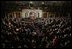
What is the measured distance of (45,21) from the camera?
9.26 meters

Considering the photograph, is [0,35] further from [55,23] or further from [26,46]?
[55,23]

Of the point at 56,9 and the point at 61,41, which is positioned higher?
the point at 56,9

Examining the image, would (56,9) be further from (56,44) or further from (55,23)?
(56,44)

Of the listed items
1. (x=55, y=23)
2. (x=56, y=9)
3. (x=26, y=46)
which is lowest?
(x=26, y=46)

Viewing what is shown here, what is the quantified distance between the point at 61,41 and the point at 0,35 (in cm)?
285

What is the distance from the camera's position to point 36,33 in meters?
9.18

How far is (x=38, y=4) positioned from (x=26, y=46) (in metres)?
2.05

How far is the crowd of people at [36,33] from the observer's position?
8969 mm

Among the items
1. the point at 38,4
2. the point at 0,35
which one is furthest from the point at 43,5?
the point at 0,35

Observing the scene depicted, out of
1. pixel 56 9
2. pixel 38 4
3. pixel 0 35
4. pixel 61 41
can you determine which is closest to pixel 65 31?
pixel 61 41

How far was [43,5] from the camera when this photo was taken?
917cm

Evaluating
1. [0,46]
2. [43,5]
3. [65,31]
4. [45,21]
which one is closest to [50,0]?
[43,5]

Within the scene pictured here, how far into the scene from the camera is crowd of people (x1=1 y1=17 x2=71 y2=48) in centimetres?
897

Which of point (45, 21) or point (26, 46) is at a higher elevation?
point (45, 21)
